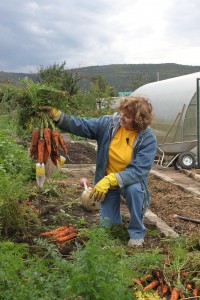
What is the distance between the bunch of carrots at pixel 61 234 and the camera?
458 cm

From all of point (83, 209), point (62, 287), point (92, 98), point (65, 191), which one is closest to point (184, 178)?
point (65, 191)

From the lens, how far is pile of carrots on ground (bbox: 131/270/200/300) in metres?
3.49

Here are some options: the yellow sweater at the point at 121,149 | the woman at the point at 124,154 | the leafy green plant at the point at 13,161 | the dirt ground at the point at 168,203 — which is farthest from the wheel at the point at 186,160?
the yellow sweater at the point at 121,149

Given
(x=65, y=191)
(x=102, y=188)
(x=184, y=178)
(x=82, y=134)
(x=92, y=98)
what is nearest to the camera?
(x=102, y=188)

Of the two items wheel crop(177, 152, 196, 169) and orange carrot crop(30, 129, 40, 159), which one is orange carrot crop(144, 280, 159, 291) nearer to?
orange carrot crop(30, 129, 40, 159)

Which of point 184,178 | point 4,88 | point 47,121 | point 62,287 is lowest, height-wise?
point 184,178

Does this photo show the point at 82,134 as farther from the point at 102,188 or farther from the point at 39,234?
the point at 39,234

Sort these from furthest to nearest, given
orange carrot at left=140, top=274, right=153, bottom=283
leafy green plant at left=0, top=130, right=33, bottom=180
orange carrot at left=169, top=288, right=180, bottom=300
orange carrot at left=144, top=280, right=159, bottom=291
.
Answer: leafy green plant at left=0, top=130, right=33, bottom=180 < orange carrot at left=140, top=274, right=153, bottom=283 < orange carrot at left=144, top=280, right=159, bottom=291 < orange carrot at left=169, top=288, right=180, bottom=300

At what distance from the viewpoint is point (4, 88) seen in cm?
538

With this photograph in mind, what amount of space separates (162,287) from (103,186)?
1.26 meters

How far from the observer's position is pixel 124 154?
5004 millimetres

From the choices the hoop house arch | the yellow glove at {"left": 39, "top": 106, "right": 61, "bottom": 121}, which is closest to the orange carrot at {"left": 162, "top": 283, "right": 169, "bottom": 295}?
the yellow glove at {"left": 39, "top": 106, "right": 61, "bottom": 121}

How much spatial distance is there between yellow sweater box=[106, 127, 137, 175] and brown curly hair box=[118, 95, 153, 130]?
165 mm

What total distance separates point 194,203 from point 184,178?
3487mm
